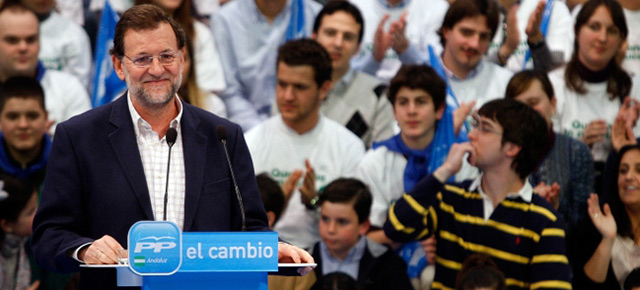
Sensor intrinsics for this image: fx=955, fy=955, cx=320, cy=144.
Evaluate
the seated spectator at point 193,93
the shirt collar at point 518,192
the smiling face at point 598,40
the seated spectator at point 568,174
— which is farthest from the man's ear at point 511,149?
the seated spectator at point 193,93

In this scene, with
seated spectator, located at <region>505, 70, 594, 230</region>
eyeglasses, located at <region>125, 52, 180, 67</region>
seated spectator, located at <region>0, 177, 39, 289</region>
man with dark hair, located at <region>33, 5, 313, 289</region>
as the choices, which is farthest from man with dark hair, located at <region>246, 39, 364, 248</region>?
eyeglasses, located at <region>125, 52, 180, 67</region>

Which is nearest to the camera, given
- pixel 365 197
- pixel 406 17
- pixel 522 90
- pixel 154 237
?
pixel 154 237

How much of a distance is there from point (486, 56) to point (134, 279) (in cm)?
403

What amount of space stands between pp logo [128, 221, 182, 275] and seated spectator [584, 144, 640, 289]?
10.4 ft

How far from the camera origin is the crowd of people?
4.62 meters

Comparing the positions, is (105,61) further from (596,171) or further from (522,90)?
(596,171)

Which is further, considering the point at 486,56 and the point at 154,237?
the point at 486,56

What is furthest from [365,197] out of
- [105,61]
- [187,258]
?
[187,258]

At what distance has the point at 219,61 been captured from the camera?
5.98m

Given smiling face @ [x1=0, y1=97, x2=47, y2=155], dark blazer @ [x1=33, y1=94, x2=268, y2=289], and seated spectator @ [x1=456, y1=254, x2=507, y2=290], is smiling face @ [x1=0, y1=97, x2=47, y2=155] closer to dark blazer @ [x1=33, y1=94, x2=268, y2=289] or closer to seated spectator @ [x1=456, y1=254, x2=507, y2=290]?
seated spectator @ [x1=456, y1=254, x2=507, y2=290]

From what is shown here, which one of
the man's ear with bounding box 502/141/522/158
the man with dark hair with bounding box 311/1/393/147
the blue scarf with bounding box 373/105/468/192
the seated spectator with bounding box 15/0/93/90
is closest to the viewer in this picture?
the man's ear with bounding box 502/141/522/158

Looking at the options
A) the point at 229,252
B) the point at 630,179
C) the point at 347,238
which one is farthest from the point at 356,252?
the point at 229,252

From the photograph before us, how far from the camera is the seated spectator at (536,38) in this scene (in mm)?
5832

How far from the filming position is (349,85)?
19.1ft
